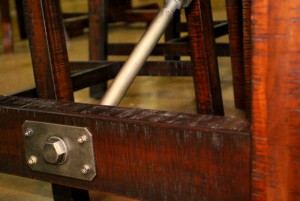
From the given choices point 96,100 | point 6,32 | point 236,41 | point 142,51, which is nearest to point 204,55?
point 142,51

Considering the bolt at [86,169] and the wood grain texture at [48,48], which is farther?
the wood grain texture at [48,48]

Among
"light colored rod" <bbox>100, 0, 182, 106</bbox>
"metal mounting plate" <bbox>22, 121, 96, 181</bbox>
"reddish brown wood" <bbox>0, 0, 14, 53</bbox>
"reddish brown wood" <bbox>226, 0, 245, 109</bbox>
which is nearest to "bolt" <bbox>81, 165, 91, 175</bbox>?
"metal mounting plate" <bbox>22, 121, 96, 181</bbox>

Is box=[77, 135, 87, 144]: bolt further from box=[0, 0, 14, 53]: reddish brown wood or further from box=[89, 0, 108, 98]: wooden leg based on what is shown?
box=[0, 0, 14, 53]: reddish brown wood

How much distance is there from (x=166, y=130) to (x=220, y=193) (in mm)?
86

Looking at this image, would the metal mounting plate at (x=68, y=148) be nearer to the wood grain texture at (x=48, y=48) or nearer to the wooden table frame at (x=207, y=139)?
the wooden table frame at (x=207, y=139)

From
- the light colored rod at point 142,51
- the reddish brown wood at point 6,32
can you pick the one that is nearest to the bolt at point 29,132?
the light colored rod at point 142,51

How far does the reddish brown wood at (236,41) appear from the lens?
1.42 meters

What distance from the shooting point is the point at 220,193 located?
54cm

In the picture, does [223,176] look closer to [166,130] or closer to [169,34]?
[166,130]

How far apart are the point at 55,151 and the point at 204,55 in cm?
47

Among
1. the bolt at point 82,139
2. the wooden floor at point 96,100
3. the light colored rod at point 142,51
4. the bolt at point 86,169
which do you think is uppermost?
the light colored rod at point 142,51

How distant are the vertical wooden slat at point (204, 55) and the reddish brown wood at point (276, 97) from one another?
0.49 m

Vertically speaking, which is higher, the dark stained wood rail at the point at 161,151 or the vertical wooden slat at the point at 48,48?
the vertical wooden slat at the point at 48,48

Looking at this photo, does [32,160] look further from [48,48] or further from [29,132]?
[48,48]
